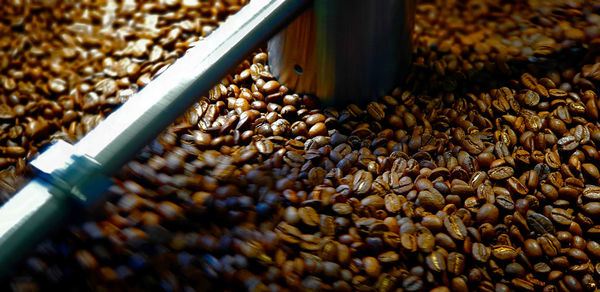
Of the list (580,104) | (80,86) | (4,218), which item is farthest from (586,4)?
(4,218)

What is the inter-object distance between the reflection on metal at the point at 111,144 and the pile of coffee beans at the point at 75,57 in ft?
1.01

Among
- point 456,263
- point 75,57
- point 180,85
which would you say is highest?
point 180,85

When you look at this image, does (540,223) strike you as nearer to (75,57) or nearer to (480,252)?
(480,252)

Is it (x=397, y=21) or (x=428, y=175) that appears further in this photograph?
(x=397, y=21)

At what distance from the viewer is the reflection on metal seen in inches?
25.9

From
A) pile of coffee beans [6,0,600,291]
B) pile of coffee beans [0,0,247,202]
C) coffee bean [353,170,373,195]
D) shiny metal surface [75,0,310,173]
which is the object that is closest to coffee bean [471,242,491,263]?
pile of coffee beans [6,0,600,291]

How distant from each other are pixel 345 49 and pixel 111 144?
538 millimetres

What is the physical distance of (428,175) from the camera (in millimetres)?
958

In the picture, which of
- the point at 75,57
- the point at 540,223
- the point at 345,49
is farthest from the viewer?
the point at 75,57

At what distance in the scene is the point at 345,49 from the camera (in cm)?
106

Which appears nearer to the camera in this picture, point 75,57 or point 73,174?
point 73,174

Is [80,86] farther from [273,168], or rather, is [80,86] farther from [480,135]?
[480,135]

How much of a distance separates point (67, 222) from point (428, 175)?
24.8 inches

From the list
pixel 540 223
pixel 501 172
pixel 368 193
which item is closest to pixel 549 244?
pixel 540 223
